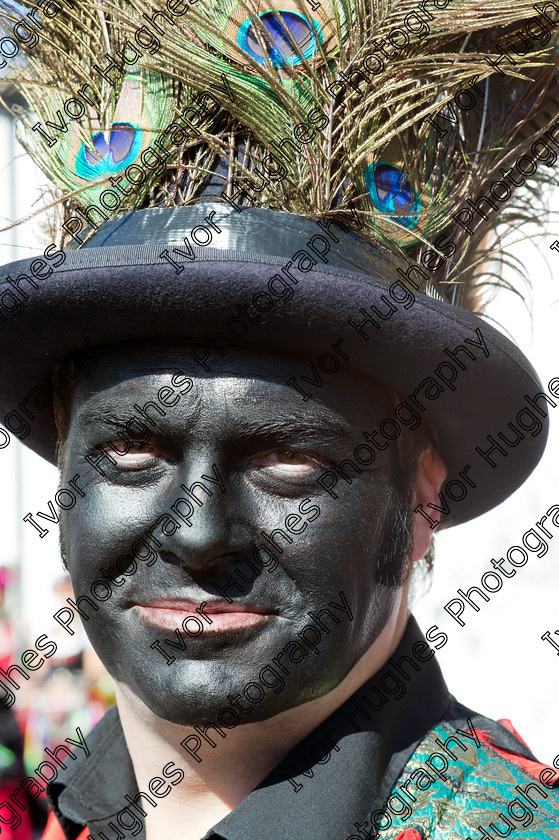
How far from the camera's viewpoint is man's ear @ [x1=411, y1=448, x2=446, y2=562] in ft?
6.41

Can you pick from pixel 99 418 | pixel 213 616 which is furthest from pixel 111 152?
pixel 213 616

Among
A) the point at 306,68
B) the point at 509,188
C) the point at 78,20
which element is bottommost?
the point at 78,20

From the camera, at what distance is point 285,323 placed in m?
1.62

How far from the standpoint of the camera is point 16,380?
6.50ft

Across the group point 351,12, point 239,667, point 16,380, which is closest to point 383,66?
point 351,12

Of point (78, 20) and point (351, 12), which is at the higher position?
point (351, 12)

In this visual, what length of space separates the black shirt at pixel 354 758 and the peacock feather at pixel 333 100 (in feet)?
2.95

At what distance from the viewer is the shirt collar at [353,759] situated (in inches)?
64.9

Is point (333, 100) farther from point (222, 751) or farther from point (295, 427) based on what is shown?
point (222, 751)

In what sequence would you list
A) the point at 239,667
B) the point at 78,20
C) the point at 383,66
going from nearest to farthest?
the point at 239,667 → the point at 383,66 → the point at 78,20

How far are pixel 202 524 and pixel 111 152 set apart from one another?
33.8 inches

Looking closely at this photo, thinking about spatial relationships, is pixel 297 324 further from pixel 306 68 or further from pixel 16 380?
pixel 16 380

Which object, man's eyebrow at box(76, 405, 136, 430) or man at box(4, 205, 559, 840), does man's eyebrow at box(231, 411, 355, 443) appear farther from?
man's eyebrow at box(76, 405, 136, 430)

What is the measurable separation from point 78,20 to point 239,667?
1.41 m
